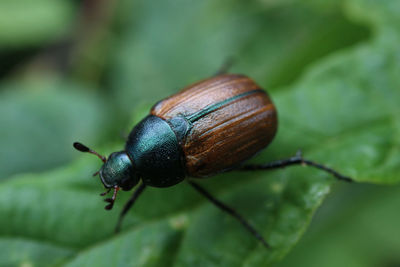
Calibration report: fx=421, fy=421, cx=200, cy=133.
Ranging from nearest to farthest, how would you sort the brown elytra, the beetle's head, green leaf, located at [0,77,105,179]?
the beetle's head < the brown elytra < green leaf, located at [0,77,105,179]

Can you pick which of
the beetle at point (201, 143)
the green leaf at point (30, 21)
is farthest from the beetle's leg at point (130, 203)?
the green leaf at point (30, 21)

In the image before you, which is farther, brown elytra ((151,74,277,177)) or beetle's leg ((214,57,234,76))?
beetle's leg ((214,57,234,76))

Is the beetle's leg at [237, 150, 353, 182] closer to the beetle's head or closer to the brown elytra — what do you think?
the brown elytra

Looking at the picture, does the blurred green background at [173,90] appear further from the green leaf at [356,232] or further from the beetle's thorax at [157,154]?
the beetle's thorax at [157,154]

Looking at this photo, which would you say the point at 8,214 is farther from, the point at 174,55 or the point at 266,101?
the point at 174,55

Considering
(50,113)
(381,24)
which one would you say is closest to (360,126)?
(381,24)

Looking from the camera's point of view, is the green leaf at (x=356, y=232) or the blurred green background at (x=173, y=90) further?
the green leaf at (x=356, y=232)

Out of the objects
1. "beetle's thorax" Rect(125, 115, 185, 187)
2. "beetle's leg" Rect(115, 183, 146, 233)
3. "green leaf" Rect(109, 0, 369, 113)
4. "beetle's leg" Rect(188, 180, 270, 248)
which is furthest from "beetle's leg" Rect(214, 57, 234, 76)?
"beetle's leg" Rect(115, 183, 146, 233)

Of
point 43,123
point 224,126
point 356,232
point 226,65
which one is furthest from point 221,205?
point 43,123

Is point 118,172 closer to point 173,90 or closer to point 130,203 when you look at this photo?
point 130,203
